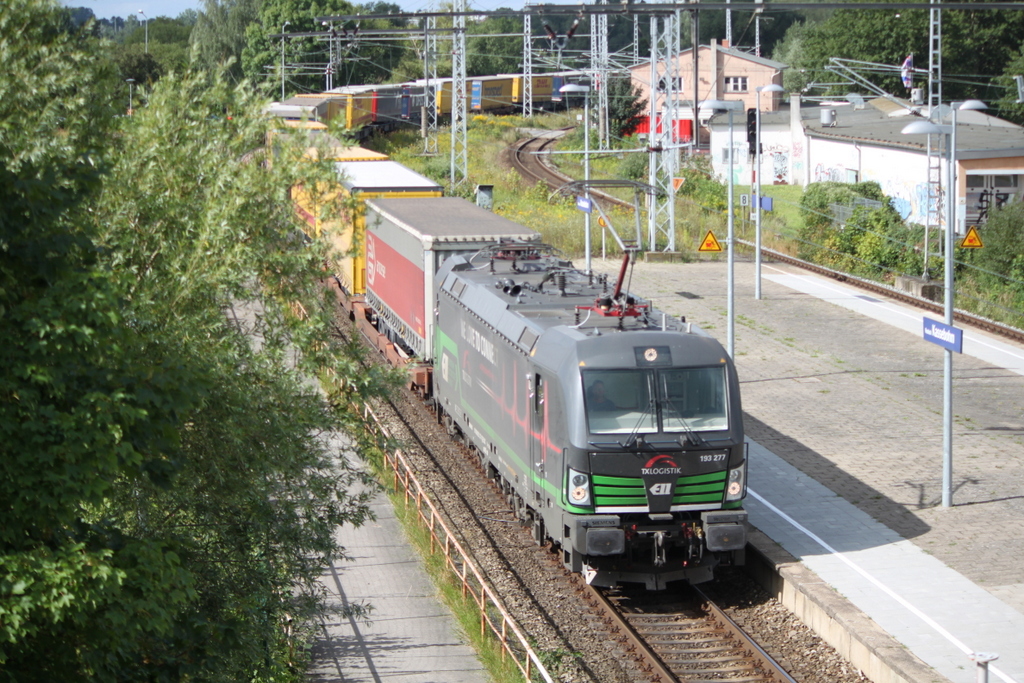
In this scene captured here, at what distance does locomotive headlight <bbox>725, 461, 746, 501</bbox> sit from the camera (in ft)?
41.3

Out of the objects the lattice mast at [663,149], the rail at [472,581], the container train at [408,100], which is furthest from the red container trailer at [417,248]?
the container train at [408,100]

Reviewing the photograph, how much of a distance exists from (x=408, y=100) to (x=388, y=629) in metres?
56.9

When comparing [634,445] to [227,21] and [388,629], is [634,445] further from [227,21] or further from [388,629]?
[227,21]

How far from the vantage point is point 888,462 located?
17516 mm

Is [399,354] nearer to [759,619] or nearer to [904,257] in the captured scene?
[759,619]

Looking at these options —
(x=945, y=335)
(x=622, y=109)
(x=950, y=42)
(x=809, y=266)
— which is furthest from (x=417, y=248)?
(x=950, y=42)

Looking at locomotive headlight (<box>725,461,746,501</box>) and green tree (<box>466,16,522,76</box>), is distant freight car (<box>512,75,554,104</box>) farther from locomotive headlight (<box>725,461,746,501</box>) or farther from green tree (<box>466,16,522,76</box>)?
locomotive headlight (<box>725,461,746,501</box>)

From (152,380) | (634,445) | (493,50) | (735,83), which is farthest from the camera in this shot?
(493,50)

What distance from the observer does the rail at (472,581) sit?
1102 cm

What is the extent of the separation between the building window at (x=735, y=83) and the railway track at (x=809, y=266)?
567 inches

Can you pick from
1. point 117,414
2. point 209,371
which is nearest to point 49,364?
point 117,414

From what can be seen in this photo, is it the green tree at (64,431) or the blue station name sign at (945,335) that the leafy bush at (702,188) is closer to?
the blue station name sign at (945,335)

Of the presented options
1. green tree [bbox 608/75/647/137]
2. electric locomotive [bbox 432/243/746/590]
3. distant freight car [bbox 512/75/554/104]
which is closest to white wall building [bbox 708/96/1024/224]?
green tree [bbox 608/75/647/137]

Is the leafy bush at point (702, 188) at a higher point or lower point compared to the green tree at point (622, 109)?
lower
